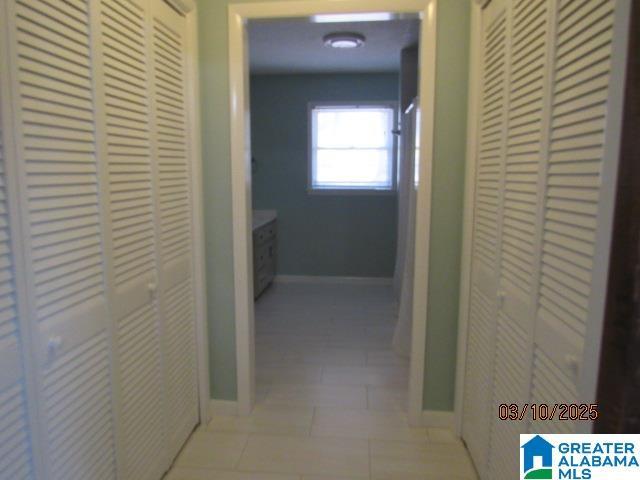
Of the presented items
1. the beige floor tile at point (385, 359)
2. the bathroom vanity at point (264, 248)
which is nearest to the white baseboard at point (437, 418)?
the beige floor tile at point (385, 359)

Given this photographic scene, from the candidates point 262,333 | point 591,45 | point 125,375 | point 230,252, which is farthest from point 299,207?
point 591,45

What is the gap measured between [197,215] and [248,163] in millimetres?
382

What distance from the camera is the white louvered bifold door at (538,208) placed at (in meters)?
1.00

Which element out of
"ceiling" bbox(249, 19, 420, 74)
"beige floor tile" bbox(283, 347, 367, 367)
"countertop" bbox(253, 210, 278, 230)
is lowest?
"beige floor tile" bbox(283, 347, 367, 367)

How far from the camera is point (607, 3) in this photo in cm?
96

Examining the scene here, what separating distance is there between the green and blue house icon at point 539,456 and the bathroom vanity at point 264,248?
330 cm

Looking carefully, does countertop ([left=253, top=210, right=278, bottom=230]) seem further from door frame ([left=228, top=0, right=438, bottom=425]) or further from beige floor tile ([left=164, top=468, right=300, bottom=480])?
beige floor tile ([left=164, top=468, right=300, bottom=480])

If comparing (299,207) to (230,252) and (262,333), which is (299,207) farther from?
(230,252)

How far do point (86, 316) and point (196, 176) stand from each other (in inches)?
39.5

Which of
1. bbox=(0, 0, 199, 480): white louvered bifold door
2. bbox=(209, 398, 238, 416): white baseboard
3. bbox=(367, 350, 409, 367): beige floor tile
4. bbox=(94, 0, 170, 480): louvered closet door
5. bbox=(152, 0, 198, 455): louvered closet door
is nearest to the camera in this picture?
bbox=(0, 0, 199, 480): white louvered bifold door

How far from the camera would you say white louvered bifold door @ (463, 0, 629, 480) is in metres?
1.00

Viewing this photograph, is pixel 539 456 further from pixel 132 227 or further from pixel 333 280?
pixel 333 280

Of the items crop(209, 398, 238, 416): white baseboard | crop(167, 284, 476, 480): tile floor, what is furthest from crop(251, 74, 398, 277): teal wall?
crop(209, 398, 238, 416): white baseboard

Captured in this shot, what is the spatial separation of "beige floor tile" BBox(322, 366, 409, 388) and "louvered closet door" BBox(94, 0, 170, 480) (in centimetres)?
126
